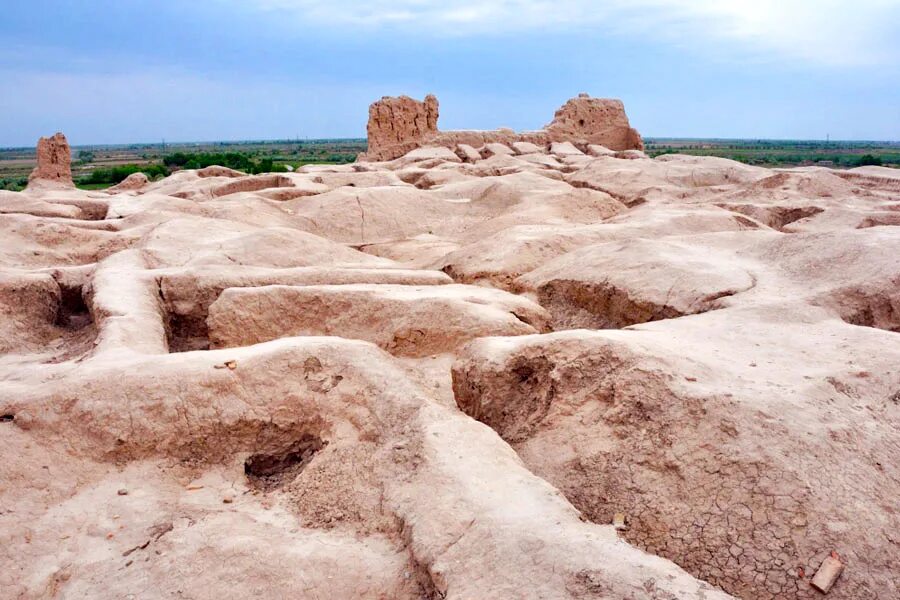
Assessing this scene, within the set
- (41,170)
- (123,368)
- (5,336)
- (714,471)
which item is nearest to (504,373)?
(714,471)

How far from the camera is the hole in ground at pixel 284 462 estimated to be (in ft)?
13.1

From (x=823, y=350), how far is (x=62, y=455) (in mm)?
4739

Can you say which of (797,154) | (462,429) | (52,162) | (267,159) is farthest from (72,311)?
(797,154)

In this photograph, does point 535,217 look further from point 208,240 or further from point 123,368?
point 123,368

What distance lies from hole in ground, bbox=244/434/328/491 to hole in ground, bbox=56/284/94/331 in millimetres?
4064

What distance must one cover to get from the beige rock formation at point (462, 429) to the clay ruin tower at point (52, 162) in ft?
43.0

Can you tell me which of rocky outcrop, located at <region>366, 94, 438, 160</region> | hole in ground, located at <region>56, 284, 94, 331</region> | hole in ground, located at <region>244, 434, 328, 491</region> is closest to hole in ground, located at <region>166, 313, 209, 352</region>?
hole in ground, located at <region>56, 284, 94, 331</region>

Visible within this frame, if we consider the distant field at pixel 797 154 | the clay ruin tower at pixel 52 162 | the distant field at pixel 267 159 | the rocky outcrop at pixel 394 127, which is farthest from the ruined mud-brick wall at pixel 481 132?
the distant field at pixel 797 154

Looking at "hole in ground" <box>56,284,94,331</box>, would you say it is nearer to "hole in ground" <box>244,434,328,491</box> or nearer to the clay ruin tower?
"hole in ground" <box>244,434,328,491</box>

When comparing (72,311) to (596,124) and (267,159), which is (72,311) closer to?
(596,124)

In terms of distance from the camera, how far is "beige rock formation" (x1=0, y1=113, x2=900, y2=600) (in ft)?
9.36

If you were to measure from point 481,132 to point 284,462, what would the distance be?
746 inches

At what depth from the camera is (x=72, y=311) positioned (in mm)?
7297

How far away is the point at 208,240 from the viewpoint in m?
8.68
